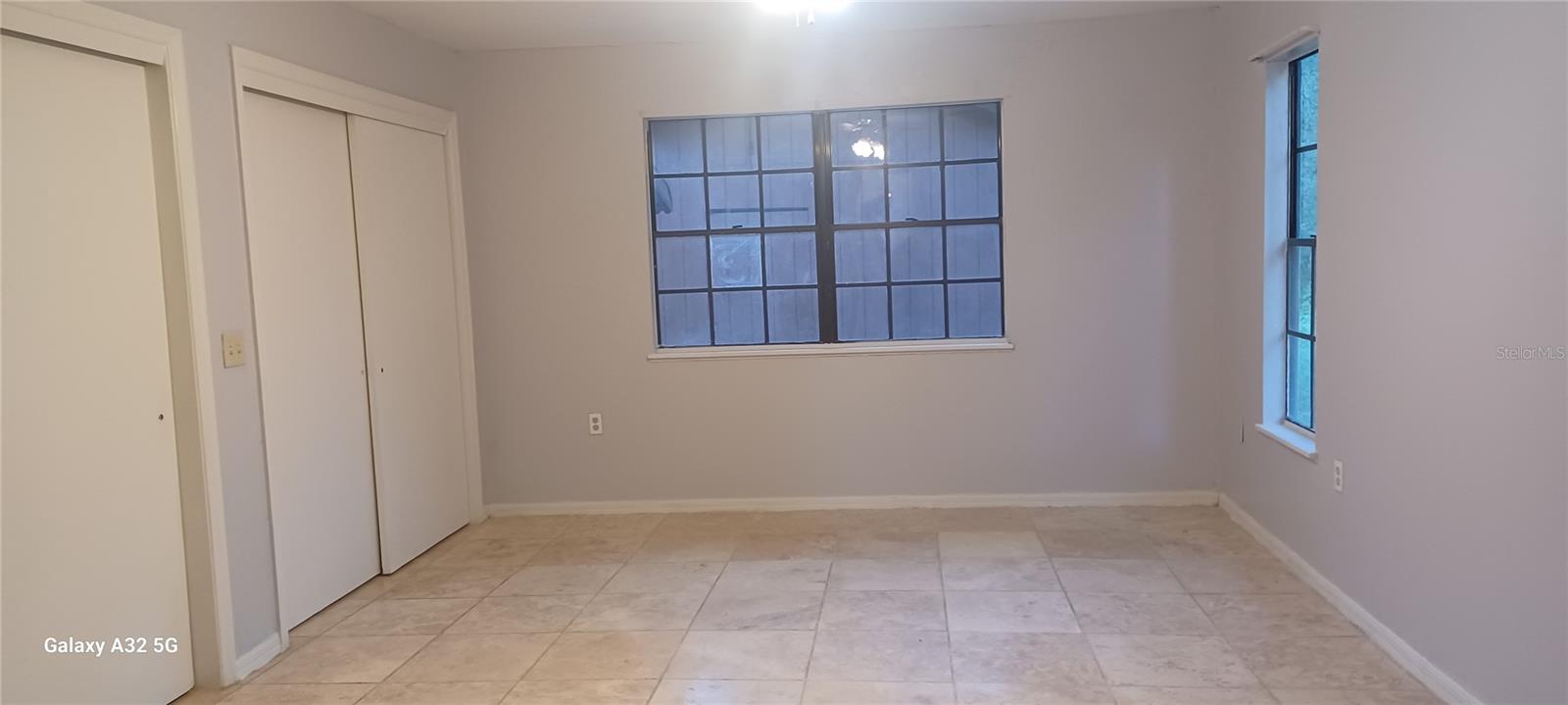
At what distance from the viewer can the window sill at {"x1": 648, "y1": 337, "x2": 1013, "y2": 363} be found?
16.4 feet

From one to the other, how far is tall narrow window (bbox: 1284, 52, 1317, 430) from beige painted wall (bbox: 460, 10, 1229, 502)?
2.42ft

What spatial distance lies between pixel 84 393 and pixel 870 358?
3265mm

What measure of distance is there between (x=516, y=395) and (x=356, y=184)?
1461 millimetres

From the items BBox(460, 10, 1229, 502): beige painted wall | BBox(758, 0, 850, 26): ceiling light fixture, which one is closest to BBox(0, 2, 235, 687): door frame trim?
BBox(758, 0, 850, 26): ceiling light fixture

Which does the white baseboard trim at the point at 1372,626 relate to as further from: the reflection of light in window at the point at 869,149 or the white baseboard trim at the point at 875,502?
the reflection of light in window at the point at 869,149

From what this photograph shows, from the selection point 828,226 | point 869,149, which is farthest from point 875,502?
point 869,149

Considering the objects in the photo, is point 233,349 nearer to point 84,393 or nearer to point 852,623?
point 84,393

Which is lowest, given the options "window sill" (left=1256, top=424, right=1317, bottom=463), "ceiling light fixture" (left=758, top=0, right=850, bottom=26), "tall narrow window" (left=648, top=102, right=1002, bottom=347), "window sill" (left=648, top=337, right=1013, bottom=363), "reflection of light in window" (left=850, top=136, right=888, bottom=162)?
"window sill" (left=1256, top=424, right=1317, bottom=463)

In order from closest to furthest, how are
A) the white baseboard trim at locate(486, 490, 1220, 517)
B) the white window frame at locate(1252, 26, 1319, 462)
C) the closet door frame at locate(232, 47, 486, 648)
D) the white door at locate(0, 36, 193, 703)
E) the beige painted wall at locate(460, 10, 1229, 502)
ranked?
the white door at locate(0, 36, 193, 703)
the closet door frame at locate(232, 47, 486, 648)
the white window frame at locate(1252, 26, 1319, 462)
the beige painted wall at locate(460, 10, 1229, 502)
the white baseboard trim at locate(486, 490, 1220, 517)

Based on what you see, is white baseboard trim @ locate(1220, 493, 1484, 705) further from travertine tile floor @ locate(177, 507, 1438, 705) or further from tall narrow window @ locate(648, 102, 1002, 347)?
tall narrow window @ locate(648, 102, 1002, 347)

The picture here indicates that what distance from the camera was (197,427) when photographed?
122 inches

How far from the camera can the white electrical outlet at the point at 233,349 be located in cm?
324

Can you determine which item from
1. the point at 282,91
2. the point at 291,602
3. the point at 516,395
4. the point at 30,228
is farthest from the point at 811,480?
the point at 30,228

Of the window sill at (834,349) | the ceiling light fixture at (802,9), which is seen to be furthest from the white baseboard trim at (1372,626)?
the ceiling light fixture at (802,9)
